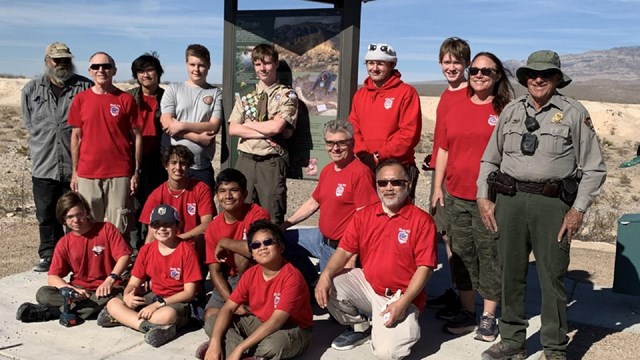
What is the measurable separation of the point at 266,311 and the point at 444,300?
1.99 metres

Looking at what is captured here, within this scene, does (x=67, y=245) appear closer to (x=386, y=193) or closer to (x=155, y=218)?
(x=155, y=218)

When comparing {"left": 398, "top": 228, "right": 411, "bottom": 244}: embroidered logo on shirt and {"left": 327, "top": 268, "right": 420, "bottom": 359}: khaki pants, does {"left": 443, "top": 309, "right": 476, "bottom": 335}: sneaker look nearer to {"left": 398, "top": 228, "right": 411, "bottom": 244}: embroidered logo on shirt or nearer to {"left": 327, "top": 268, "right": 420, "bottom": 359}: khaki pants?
{"left": 327, "top": 268, "right": 420, "bottom": 359}: khaki pants

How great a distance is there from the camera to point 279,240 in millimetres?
4430

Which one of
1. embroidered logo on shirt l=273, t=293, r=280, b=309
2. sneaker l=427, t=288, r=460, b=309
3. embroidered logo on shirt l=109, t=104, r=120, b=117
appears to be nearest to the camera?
embroidered logo on shirt l=273, t=293, r=280, b=309

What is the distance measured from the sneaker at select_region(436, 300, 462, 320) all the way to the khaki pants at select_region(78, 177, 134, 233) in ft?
9.44

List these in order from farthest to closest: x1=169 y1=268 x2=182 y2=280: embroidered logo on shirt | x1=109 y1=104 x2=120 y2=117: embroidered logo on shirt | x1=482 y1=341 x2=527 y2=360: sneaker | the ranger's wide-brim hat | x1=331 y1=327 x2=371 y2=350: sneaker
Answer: x1=109 y1=104 x2=120 y2=117: embroidered logo on shirt < x1=169 y1=268 x2=182 y2=280: embroidered logo on shirt < x1=331 y1=327 x2=371 y2=350: sneaker < x1=482 y1=341 x2=527 y2=360: sneaker < the ranger's wide-brim hat

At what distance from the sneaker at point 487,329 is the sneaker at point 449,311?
419 millimetres

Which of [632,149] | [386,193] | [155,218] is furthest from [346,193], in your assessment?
[632,149]

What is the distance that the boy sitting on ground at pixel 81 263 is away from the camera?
5.27 meters

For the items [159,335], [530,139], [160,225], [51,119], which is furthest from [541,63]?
[51,119]

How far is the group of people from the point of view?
4.28m

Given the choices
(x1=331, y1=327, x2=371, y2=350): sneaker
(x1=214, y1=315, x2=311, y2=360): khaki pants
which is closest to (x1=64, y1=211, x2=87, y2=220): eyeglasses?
(x1=214, y1=315, x2=311, y2=360): khaki pants

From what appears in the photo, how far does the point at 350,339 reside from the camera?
15.8 ft

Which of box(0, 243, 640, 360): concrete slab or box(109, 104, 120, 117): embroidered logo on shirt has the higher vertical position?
box(109, 104, 120, 117): embroidered logo on shirt
